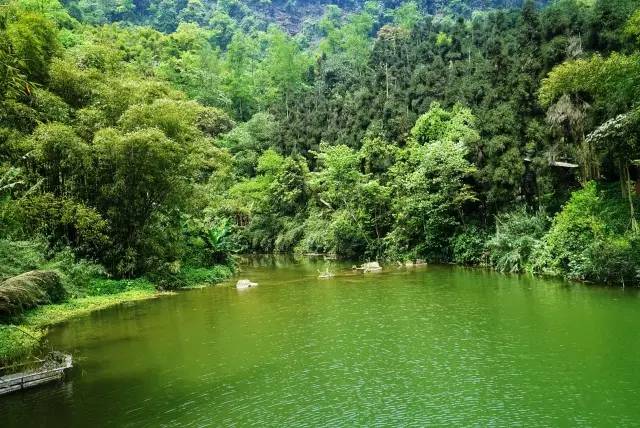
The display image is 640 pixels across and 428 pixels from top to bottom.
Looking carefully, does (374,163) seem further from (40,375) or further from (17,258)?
(40,375)

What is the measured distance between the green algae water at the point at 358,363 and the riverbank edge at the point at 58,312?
79cm

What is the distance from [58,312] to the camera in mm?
19359

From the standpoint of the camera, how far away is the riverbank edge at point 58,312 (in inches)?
495

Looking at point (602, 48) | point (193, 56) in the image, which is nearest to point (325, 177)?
point (602, 48)

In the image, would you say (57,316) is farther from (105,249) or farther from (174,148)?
(174,148)

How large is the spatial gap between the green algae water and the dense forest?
4.40 m

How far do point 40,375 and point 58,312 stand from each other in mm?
8230

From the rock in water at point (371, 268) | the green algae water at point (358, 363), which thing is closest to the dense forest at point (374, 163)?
the rock in water at point (371, 268)

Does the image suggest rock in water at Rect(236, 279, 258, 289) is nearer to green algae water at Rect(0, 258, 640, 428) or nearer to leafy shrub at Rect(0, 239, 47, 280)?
green algae water at Rect(0, 258, 640, 428)

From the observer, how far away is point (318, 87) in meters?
60.6

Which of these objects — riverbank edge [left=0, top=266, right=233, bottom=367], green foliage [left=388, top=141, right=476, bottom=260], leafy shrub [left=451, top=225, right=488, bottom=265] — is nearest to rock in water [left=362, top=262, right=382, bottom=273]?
green foliage [left=388, top=141, right=476, bottom=260]

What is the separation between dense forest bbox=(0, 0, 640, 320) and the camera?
21.5 metres

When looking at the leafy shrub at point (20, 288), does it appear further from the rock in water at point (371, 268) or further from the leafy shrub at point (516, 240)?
the leafy shrub at point (516, 240)

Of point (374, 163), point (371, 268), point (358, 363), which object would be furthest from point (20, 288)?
point (374, 163)
